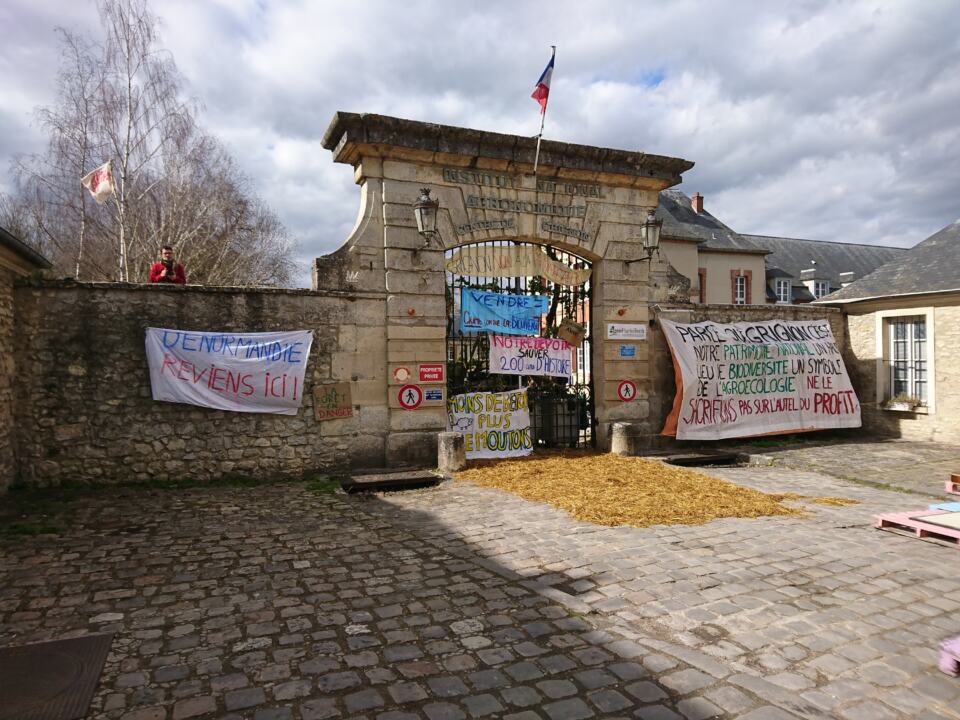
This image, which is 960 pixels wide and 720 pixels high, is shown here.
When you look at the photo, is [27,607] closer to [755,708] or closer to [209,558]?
[209,558]

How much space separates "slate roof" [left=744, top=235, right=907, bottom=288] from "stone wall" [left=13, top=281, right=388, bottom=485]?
3203cm

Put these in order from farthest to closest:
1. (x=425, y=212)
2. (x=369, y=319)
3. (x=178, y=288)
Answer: (x=369, y=319)
(x=425, y=212)
(x=178, y=288)

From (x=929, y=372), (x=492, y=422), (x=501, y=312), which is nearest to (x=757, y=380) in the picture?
(x=929, y=372)

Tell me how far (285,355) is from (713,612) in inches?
255

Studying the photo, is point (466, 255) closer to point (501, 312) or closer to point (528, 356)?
point (501, 312)

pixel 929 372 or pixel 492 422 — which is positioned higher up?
pixel 929 372

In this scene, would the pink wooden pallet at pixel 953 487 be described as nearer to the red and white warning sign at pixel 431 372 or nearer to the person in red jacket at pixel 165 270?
the red and white warning sign at pixel 431 372

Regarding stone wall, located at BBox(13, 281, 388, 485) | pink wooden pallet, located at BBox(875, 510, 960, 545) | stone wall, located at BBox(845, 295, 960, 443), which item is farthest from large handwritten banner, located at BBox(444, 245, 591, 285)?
stone wall, located at BBox(845, 295, 960, 443)

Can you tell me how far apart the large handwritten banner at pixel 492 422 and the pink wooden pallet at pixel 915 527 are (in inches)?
207

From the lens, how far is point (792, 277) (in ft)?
114

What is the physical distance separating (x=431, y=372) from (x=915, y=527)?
621 centimetres

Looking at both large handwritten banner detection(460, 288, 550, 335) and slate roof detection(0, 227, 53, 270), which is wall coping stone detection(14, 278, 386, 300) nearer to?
slate roof detection(0, 227, 53, 270)

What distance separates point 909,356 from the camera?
12328 millimetres

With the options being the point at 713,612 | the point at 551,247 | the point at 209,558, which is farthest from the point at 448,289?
the point at 713,612
